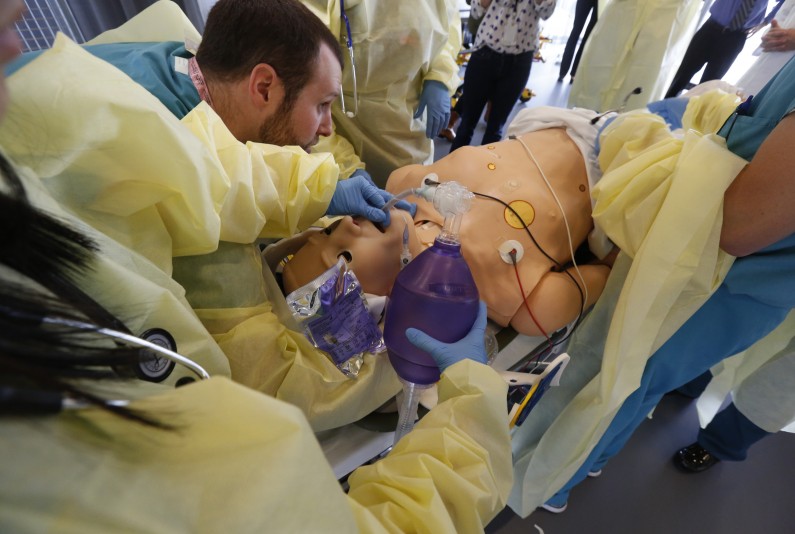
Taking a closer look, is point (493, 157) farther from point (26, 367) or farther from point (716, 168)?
point (26, 367)

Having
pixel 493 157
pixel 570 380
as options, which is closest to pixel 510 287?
pixel 570 380

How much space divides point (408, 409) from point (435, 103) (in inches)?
57.7

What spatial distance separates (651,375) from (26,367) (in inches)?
49.2

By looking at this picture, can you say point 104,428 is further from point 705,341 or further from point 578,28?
point 578,28

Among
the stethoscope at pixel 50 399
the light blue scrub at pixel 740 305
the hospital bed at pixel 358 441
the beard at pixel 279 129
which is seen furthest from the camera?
the beard at pixel 279 129

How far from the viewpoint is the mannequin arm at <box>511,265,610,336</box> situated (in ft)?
3.44

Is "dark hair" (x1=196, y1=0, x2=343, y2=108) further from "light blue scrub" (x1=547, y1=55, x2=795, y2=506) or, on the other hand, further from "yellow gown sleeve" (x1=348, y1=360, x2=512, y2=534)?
"light blue scrub" (x1=547, y1=55, x2=795, y2=506)

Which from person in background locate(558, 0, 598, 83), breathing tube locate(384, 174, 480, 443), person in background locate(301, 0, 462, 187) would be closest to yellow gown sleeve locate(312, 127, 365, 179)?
person in background locate(301, 0, 462, 187)

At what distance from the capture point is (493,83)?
2615mm

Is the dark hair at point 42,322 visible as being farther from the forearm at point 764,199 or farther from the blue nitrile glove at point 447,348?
the forearm at point 764,199

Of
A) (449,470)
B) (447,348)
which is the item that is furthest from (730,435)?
(449,470)

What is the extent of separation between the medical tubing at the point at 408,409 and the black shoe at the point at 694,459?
138 centimetres

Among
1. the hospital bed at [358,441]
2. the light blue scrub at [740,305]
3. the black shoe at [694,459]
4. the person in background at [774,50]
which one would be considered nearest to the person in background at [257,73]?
the hospital bed at [358,441]

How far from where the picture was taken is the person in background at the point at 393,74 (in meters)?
1.53
